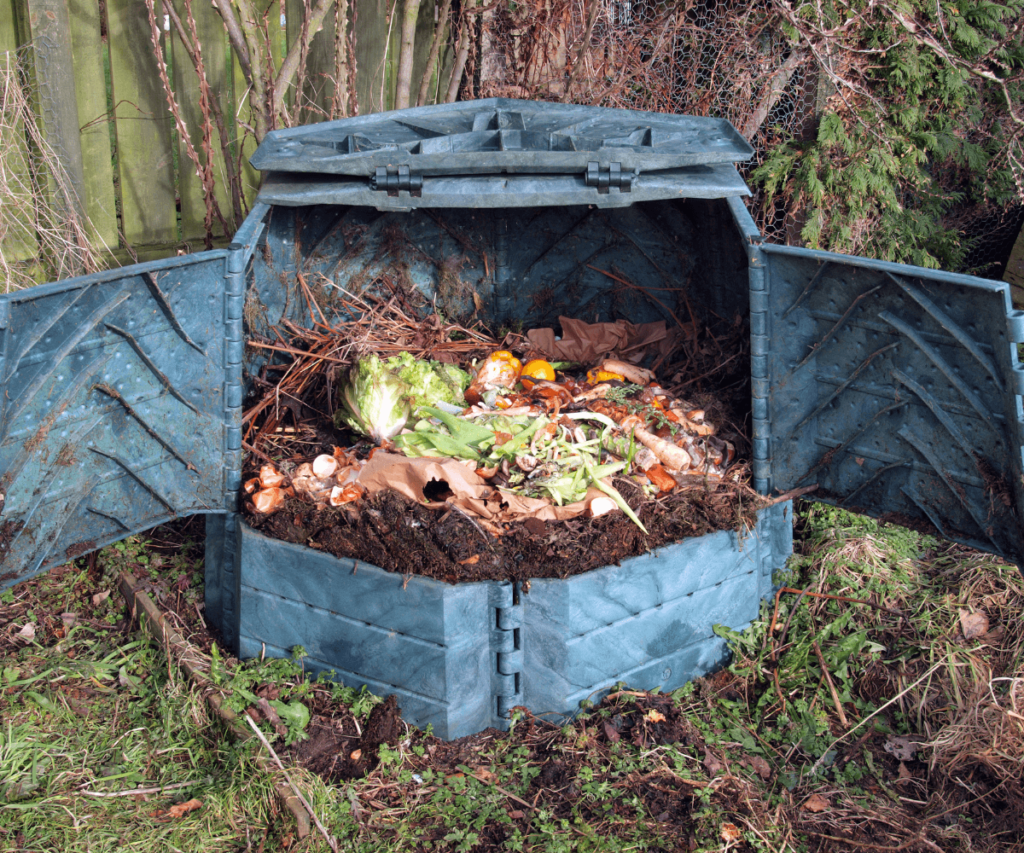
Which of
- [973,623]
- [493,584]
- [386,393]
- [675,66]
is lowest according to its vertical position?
[973,623]

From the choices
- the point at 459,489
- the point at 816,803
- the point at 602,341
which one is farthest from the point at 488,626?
the point at 602,341

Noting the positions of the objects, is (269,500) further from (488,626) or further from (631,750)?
(631,750)

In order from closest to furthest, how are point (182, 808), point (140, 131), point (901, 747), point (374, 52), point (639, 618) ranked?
point (182, 808)
point (901, 747)
point (639, 618)
point (140, 131)
point (374, 52)

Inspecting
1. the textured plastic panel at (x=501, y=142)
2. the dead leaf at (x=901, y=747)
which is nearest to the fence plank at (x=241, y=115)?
the textured plastic panel at (x=501, y=142)

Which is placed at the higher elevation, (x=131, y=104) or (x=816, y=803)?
(x=131, y=104)

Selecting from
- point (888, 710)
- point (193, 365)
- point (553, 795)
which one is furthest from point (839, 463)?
point (193, 365)

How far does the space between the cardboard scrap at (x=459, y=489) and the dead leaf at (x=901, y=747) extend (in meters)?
1.34

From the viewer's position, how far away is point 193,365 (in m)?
3.35

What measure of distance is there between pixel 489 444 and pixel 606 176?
1084mm

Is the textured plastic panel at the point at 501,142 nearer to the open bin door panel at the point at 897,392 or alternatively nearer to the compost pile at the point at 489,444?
the open bin door panel at the point at 897,392

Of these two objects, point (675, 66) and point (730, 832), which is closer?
point (730, 832)

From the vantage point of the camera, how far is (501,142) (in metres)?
3.69

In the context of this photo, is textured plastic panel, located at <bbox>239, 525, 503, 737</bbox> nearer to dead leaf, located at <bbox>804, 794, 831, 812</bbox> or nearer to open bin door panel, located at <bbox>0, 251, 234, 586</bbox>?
open bin door panel, located at <bbox>0, 251, 234, 586</bbox>

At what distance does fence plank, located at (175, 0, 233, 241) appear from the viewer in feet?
15.2
